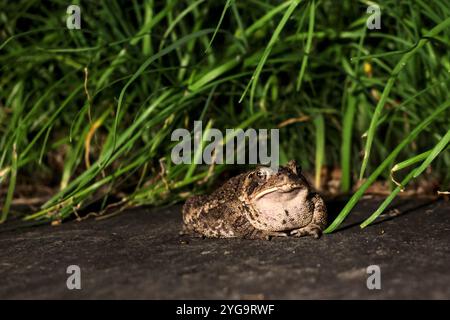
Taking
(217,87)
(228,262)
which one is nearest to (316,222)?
(228,262)

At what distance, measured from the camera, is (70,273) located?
81.7 inches

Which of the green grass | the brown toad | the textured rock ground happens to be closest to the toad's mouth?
the brown toad

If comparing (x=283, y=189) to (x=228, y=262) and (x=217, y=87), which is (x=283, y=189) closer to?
(x=228, y=262)

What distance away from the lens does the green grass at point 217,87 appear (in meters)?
3.24

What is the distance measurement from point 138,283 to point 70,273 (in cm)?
34

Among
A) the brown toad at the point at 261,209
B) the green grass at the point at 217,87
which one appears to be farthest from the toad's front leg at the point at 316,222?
the green grass at the point at 217,87

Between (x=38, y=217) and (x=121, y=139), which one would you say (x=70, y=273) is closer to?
(x=121, y=139)

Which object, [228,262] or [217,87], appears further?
[217,87]

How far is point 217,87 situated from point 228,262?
1.73 meters

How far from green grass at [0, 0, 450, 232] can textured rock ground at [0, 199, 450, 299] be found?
1.35ft

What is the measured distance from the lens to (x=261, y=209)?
2.58m

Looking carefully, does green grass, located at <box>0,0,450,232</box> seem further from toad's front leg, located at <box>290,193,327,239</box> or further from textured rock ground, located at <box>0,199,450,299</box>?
toad's front leg, located at <box>290,193,327,239</box>

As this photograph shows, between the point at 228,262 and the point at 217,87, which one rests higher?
the point at 217,87
